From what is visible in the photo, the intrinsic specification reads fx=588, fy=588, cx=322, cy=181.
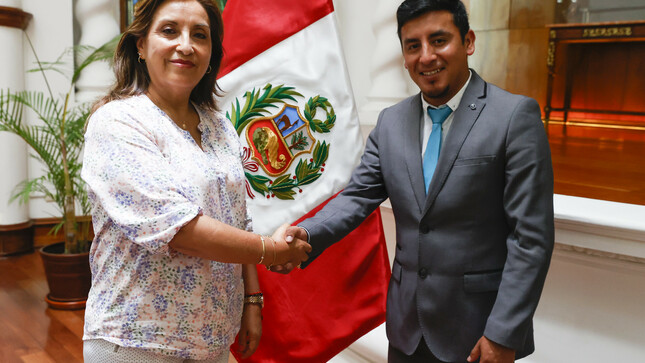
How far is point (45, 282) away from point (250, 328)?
3119mm

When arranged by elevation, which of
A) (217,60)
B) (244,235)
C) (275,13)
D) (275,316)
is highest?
(275,13)

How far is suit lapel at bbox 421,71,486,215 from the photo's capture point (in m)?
1.43

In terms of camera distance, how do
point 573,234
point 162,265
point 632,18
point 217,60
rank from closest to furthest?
point 162,265, point 217,60, point 573,234, point 632,18

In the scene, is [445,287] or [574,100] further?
[574,100]

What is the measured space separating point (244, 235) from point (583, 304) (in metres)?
1.19

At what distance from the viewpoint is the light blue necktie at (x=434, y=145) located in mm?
1500

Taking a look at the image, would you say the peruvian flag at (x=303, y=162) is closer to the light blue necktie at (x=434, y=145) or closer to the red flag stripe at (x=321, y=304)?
the red flag stripe at (x=321, y=304)

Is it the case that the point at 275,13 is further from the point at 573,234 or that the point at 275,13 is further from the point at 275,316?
the point at 573,234

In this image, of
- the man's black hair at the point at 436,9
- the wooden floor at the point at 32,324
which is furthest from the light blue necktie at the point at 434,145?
the wooden floor at the point at 32,324

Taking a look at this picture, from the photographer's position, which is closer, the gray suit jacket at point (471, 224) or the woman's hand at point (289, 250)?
the gray suit jacket at point (471, 224)

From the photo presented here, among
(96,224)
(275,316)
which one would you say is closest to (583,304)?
(275,316)

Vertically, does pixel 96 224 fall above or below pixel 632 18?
below

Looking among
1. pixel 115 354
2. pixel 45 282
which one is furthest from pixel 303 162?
pixel 45 282

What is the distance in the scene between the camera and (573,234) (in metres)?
1.87
